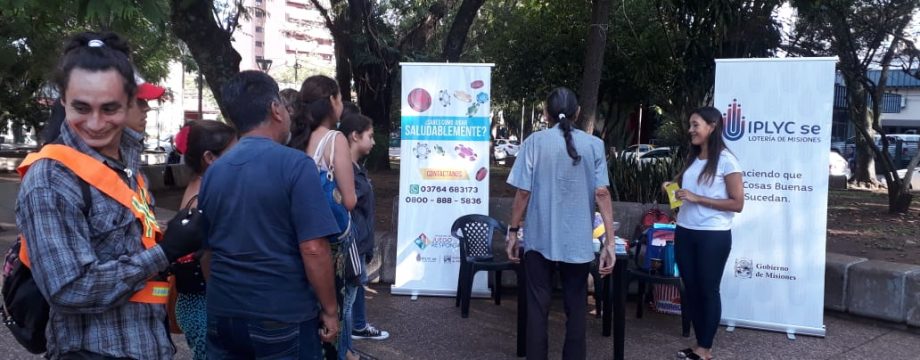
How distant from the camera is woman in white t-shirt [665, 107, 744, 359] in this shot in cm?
456

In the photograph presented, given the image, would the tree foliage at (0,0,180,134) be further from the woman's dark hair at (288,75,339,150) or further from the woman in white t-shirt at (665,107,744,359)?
the woman in white t-shirt at (665,107,744,359)

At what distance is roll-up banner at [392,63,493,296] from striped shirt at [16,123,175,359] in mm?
4208

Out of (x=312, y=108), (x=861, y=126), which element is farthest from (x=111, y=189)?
(x=861, y=126)

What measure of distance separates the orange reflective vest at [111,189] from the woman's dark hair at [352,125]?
7.42 ft

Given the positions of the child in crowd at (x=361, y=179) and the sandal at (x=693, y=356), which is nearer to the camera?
the child in crowd at (x=361, y=179)

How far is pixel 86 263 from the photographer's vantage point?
187 centimetres

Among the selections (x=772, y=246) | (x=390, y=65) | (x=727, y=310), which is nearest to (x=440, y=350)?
(x=727, y=310)

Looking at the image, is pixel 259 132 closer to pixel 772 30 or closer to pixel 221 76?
pixel 221 76

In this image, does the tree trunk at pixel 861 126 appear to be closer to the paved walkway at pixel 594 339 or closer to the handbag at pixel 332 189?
the paved walkway at pixel 594 339

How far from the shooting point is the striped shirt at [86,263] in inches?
72.8

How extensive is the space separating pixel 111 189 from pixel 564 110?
2594 millimetres

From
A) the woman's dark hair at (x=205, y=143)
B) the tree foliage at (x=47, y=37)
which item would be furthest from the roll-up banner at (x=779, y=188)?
the tree foliage at (x=47, y=37)

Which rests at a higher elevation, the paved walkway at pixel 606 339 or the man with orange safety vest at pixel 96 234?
the man with orange safety vest at pixel 96 234

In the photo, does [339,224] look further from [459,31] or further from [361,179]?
[459,31]
